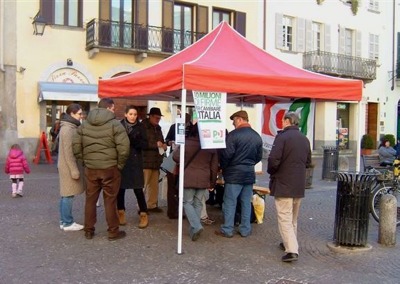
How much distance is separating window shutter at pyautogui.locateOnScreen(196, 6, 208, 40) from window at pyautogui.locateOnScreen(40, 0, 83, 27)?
512 centimetres

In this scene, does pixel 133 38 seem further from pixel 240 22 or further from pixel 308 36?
pixel 308 36

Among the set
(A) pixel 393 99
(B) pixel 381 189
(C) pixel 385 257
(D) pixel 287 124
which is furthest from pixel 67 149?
(A) pixel 393 99

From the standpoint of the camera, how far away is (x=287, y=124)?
5828 mm

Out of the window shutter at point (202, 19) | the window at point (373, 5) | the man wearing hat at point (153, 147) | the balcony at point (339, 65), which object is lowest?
the man wearing hat at point (153, 147)

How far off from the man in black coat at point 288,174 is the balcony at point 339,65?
62.7ft

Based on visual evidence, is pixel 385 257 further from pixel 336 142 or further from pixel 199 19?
pixel 336 142

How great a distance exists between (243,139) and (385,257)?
2335 mm

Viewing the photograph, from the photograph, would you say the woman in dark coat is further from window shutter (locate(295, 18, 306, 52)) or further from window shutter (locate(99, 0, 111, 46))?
window shutter (locate(295, 18, 306, 52))

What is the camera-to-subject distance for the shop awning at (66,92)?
1670cm

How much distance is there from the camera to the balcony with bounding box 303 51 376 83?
2406 cm

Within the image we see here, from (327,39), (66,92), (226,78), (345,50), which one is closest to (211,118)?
(226,78)

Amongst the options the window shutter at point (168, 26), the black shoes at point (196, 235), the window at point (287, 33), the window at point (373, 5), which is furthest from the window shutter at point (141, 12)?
the window at point (373, 5)

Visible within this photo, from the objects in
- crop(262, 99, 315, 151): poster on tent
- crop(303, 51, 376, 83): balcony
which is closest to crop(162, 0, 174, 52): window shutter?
crop(303, 51, 376, 83): balcony

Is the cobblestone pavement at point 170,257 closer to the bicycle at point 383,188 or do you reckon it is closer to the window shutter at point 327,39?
the bicycle at point 383,188
